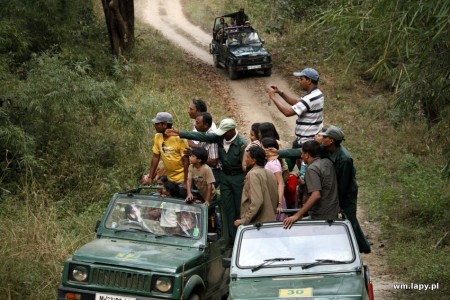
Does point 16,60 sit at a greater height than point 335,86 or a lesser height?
greater

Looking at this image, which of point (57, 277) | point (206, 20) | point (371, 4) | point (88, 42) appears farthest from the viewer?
point (206, 20)

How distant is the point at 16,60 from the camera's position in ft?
64.7

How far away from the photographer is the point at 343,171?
872cm

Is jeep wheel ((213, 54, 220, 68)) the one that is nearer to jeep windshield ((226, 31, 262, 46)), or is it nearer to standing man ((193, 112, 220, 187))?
jeep windshield ((226, 31, 262, 46))

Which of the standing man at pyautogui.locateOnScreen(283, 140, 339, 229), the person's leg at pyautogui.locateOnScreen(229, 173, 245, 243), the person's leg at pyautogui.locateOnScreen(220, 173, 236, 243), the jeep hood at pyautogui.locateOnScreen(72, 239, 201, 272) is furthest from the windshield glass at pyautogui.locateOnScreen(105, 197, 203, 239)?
the standing man at pyautogui.locateOnScreen(283, 140, 339, 229)

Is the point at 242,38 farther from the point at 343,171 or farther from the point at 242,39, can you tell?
the point at 343,171

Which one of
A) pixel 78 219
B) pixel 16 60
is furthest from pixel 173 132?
pixel 16 60

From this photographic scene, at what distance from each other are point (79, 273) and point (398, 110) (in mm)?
11739

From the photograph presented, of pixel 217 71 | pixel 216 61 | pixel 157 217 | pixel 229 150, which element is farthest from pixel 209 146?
pixel 216 61

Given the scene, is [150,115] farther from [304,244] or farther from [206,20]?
[206,20]

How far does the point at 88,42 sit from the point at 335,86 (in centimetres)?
779

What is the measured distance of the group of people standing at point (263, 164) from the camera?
8477 mm

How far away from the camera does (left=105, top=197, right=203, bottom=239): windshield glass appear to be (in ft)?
29.5

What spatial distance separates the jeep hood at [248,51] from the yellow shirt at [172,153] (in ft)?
51.4
